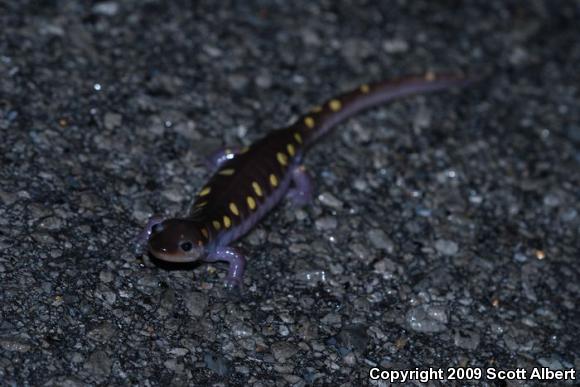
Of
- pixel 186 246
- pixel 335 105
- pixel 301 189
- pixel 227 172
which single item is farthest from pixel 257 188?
pixel 335 105

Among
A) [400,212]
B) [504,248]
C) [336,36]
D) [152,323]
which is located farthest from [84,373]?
[336,36]

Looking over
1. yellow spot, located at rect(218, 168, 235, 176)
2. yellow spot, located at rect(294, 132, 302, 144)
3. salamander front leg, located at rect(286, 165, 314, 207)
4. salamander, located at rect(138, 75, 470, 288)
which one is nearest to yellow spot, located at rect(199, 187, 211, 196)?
salamander, located at rect(138, 75, 470, 288)

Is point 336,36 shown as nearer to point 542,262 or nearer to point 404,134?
point 404,134

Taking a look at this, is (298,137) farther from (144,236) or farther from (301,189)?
(144,236)

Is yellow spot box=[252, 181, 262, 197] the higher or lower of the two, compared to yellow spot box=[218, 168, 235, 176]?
lower

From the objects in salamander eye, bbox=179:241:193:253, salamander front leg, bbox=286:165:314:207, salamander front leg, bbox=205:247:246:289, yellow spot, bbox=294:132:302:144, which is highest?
salamander eye, bbox=179:241:193:253

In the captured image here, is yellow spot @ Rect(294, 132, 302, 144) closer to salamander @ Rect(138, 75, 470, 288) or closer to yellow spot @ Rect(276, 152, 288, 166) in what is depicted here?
salamander @ Rect(138, 75, 470, 288)

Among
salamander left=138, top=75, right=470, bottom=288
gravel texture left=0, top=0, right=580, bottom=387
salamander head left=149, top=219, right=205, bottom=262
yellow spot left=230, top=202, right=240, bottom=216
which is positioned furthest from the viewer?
yellow spot left=230, top=202, right=240, bottom=216
